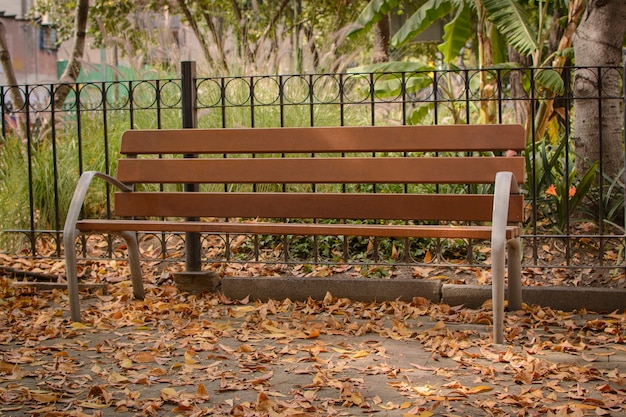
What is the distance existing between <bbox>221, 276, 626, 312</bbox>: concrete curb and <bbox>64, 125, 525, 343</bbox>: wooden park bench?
0.32m

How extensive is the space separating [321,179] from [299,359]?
1.24 m

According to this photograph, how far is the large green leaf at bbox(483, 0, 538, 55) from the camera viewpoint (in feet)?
30.6

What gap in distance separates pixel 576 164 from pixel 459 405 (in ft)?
10.9

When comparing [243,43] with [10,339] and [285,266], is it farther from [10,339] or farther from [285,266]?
[10,339]

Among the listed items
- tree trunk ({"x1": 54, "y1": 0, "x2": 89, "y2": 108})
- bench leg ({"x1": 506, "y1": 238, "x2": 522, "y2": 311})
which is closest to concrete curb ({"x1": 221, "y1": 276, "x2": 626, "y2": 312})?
bench leg ({"x1": 506, "y1": 238, "x2": 522, "y2": 311})

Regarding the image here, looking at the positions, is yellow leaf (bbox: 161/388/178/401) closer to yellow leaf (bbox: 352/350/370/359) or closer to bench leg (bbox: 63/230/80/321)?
yellow leaf (bbox: 352/350/370/359)

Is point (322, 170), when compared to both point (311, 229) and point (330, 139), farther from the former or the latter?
point (311, 229)

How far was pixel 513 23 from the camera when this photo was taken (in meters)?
9.56

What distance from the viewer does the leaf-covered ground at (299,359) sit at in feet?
10.3

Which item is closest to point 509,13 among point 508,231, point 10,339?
point 508,231

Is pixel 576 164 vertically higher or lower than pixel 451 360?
higher

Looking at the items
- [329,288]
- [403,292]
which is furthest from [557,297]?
[329,288]

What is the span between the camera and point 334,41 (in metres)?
8.60

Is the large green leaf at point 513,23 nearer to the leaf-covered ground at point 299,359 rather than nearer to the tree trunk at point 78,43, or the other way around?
the tree trunk at point 78,43
